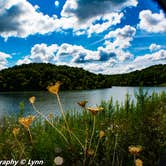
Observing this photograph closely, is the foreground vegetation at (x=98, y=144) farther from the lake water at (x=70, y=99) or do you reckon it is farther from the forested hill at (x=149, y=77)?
the forested hill at (x=149, y=77)

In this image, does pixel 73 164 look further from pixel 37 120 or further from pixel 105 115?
pixel 37 120

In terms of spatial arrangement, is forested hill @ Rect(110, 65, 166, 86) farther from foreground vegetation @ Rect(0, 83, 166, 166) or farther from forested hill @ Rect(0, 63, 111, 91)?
foreground vegetation @ Rect(0, 83, 166, 166)

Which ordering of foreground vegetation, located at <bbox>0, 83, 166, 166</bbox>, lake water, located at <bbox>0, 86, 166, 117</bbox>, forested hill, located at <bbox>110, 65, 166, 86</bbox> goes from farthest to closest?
1. forested hill, located at <bbox>110, 65, 166, 86</bbox>
2. lake water, located at <bbox>0, 86, 166, 117</bbox>
3. foreground vegetation, located at <bbox>0, 83, 166, 166</bbox>

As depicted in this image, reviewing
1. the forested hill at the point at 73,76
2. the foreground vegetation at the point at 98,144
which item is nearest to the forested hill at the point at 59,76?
the forested hill at the point at 73,76

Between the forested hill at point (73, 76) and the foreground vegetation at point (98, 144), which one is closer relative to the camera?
the foreground vegetation at point (98, 144)

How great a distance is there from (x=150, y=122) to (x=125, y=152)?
56 cm

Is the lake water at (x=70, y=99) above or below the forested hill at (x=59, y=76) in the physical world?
below

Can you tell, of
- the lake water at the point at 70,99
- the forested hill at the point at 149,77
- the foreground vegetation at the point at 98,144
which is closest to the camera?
the foreground vegetation at the point at 98,144

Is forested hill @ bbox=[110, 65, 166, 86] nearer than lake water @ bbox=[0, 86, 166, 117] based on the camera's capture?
No

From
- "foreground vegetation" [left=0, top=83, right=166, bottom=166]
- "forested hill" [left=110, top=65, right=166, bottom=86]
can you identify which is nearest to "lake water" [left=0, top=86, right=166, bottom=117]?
"forested hill" [left=110, top=65, right=166, bottom=86]

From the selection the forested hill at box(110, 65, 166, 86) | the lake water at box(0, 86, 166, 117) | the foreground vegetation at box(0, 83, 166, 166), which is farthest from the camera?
the forested hill at box(110, 65, 166, 86)

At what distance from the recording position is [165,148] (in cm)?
361

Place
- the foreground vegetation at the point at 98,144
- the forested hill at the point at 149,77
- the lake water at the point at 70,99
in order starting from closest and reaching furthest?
1. the foreground vegetation at the point at 98,144
2. the lake water at the point at 70,99
3. the forested hill at the point at 149,77

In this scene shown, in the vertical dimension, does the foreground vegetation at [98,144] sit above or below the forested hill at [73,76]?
below
